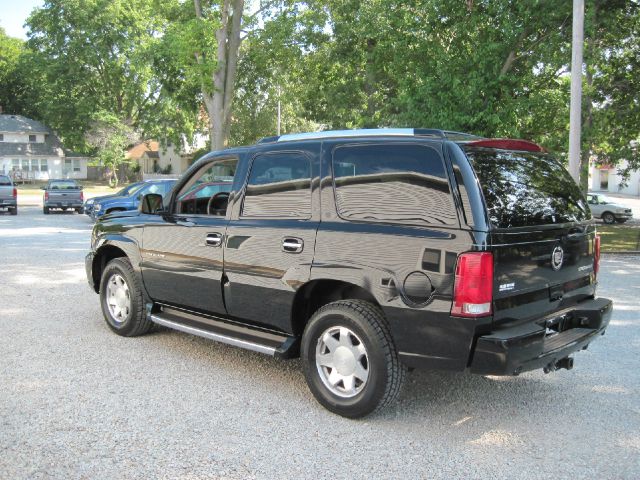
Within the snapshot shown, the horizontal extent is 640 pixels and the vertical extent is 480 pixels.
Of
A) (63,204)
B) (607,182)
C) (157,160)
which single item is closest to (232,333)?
(63,204)

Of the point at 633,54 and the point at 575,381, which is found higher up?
the point at 633,54

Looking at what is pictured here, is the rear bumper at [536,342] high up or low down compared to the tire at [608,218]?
down

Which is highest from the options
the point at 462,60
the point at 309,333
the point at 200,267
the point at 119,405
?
the point at 462,60

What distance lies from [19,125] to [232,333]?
69305mm

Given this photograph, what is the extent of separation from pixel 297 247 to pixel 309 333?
0.65m

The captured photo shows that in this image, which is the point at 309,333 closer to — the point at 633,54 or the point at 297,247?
the point at 297,247

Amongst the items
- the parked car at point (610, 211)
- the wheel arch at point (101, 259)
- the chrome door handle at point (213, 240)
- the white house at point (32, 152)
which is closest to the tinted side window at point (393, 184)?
the chrome door handle at point (213, 240)

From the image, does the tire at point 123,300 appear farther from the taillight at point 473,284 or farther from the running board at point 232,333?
the taillight at point 473,284

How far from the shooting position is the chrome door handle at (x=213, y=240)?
5316 mm

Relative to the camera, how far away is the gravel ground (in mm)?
3684

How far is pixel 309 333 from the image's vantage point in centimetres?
457

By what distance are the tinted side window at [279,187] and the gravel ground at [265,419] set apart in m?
1.44

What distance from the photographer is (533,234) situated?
4.19m

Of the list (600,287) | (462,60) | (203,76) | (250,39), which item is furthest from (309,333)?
(250,39)
